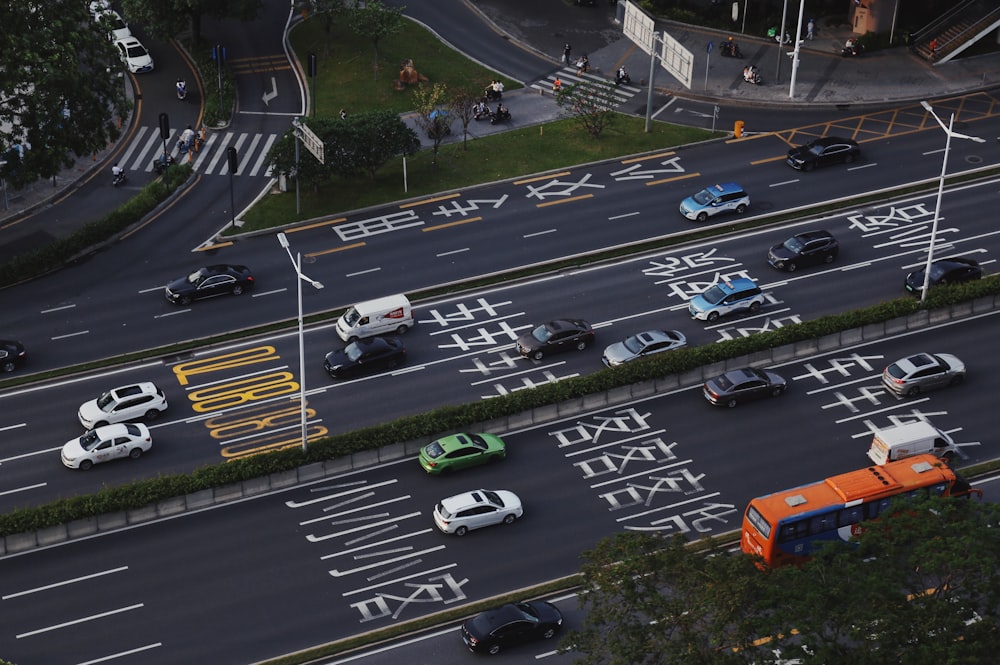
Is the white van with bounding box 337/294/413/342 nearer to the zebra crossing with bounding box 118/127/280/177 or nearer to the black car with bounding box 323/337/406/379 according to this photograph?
the black car with bounding box 323/337/406/379

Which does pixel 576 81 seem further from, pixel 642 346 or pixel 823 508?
pixel 823 508

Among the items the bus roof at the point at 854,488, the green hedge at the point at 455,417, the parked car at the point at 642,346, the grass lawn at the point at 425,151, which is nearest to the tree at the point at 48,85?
the grass lawn at the point at 425,151

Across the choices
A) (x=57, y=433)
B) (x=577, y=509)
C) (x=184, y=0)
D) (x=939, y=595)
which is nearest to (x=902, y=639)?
(x=939, y=595)

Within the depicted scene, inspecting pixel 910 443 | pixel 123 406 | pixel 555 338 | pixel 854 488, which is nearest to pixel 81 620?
pixel 123 406

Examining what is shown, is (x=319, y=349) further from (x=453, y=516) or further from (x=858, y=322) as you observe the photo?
(x=858, y=322)

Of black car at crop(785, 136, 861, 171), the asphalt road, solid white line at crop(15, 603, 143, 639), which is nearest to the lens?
solid white line at crop(15, 603, 143, 639)

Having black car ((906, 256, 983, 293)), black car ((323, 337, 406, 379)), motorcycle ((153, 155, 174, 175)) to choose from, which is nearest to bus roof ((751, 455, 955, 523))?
black car ((906, 256, 983, 293))
